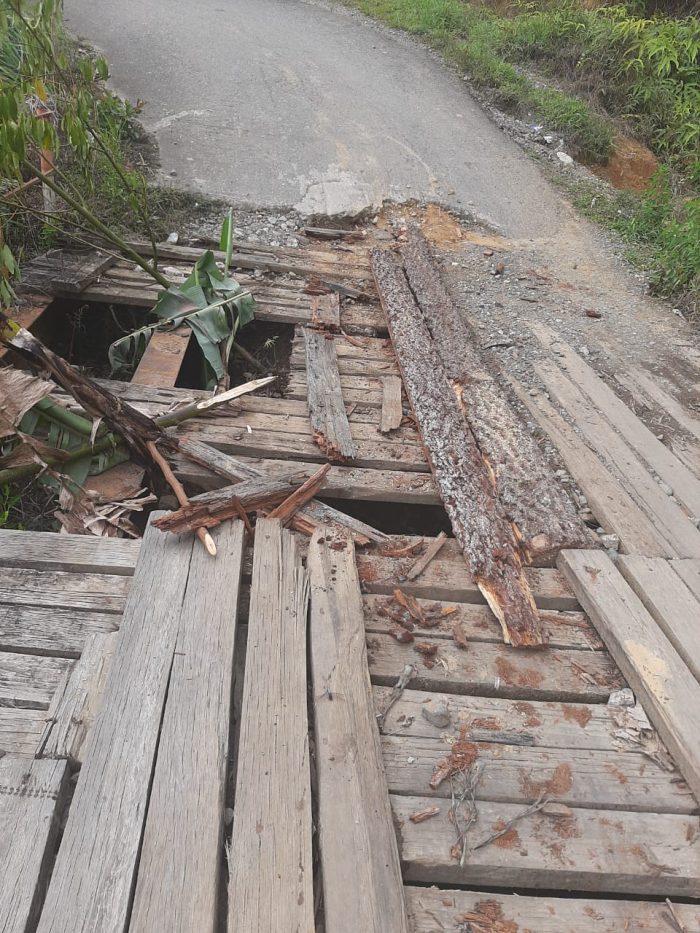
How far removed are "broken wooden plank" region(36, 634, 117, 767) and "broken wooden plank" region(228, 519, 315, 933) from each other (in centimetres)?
45

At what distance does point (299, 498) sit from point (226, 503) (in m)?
0.33

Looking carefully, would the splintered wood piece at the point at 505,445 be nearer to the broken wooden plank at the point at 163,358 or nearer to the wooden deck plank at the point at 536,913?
the wooden deck plank at the point at 536,913

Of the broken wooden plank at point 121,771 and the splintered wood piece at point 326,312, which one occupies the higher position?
the broken wooden plank at point 121,771

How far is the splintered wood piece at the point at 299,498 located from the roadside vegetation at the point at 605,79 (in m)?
4.72

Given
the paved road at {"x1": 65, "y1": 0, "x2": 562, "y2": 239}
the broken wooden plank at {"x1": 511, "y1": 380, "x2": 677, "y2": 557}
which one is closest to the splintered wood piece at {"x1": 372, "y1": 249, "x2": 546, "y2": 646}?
the broken wooden plank at {"x1": 511, "y1": 380, "x2": 677, "y2": 557}

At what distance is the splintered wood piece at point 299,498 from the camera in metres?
2.56

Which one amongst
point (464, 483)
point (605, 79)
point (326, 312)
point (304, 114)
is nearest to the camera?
point (464, 483)

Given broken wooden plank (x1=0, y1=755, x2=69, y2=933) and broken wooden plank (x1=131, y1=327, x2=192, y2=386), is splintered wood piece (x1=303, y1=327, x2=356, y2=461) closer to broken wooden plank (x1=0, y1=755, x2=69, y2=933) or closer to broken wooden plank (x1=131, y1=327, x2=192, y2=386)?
broken wooden plank (x1=131, y1=327, x2=192, y2=386)

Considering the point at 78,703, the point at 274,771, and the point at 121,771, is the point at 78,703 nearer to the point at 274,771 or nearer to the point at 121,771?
the point at 121,771

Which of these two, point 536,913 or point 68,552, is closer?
point 536,913

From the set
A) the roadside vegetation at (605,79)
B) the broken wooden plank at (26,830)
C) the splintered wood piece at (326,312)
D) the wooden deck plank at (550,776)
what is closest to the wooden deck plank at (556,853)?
the wooden deck plank at (550,776)

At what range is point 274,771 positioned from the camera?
1.70 metres

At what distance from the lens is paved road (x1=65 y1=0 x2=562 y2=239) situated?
244 inches

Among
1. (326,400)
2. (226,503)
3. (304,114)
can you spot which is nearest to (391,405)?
(326,400)
